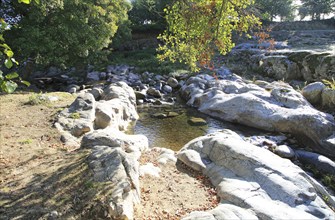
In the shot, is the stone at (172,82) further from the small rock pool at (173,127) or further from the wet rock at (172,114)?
the wet rock at (172,114)

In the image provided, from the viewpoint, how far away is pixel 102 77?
29.5 metres

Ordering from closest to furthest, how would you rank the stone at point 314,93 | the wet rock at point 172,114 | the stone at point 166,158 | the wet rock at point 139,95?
the stone at point 166,158, the stone at point 314,93, the wet rock at point 172,114, the wet rock at point 139,95

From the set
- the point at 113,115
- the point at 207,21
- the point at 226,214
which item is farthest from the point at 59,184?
the point at 113,115

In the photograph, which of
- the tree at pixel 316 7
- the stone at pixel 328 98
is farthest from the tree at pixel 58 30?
the tree at pixel 316 7

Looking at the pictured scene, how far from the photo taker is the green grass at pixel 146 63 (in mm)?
31016

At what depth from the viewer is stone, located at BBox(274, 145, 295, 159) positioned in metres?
12.4

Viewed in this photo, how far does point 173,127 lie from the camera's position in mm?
16047

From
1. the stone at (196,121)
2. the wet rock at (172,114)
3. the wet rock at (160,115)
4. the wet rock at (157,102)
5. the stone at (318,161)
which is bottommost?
the stone at (318,161)

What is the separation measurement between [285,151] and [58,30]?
51.6ft

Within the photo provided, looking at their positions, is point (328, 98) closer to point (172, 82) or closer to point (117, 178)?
point (172, 82)

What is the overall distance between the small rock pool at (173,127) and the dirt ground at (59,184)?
10.7 ft

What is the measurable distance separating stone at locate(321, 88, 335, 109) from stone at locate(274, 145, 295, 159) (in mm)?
5776

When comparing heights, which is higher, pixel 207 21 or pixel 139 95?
pixel 207 21

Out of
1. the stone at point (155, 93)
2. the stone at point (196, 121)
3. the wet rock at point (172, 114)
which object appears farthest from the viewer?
the stone at point (155, 93)
